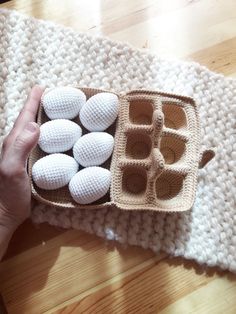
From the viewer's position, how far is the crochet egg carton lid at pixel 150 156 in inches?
26.6

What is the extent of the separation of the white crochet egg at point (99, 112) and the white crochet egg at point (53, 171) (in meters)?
0.07

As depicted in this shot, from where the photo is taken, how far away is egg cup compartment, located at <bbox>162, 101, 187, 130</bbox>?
2.41ft

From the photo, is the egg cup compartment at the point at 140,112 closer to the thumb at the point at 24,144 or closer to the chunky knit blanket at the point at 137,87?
the chunky knit blanket at the point at 137,87

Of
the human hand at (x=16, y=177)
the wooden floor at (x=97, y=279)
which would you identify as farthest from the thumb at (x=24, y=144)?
the wooden floor at (x=97, y=279)

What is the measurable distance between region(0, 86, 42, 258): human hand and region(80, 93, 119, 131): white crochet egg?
0.08 m

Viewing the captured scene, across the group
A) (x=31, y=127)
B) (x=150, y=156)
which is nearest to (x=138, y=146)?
(x=150, y=156)

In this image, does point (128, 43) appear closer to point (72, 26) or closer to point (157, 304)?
point (72, 26)

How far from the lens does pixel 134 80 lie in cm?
79

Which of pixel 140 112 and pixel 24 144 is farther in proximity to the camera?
pixel 140 112

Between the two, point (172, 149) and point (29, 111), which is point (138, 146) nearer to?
point (172, 149)

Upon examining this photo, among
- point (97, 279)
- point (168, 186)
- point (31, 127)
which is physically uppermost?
point (31, 127)

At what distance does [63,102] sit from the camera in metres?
0.70

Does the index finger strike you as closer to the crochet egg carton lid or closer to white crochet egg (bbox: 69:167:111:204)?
the crochet egg carton lid

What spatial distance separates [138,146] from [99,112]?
89 millimetres
